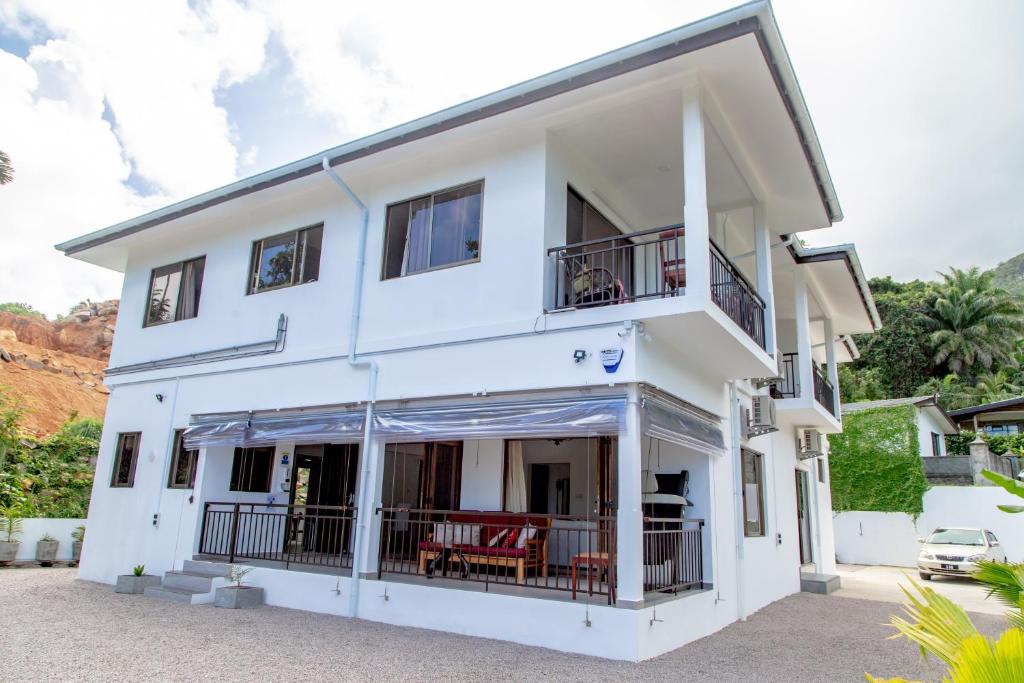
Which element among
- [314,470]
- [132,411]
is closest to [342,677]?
[314,470]

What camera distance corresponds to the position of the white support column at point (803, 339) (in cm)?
1253

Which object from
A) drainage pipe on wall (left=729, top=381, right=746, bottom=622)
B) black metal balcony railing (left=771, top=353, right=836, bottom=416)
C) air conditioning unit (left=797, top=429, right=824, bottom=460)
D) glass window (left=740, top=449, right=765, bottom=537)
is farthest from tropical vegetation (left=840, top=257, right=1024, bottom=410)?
drainage pipe on wall (left=729, top=381, right=746, bottom=622)

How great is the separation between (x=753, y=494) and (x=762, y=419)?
1533 millimetres

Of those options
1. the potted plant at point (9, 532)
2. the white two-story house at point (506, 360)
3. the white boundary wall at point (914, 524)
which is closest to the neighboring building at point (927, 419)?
the white boundary wall at point (914, 524)

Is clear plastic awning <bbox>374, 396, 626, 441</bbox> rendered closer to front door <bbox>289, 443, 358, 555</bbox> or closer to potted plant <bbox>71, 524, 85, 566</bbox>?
front door <bbox>289, 443, 358, 555</bbox>

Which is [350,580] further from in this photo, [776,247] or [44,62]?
[44,62]

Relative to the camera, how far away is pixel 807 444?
14398mm

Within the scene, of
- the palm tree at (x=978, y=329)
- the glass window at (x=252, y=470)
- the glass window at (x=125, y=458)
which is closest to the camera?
the glass window at (x=252, y=470)

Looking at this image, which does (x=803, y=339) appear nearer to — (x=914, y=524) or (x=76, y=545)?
(x=914, y=524)

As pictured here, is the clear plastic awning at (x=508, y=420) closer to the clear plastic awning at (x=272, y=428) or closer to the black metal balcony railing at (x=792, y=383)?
the clear plastic awning at (x=272, y=428)

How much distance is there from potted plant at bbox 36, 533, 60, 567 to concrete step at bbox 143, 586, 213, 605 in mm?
5755

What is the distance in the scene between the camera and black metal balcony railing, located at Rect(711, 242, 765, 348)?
822 centimetres

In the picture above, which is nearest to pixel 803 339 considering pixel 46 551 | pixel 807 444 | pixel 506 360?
pixel 807 444

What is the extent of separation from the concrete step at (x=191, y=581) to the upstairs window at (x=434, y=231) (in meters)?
5.04
